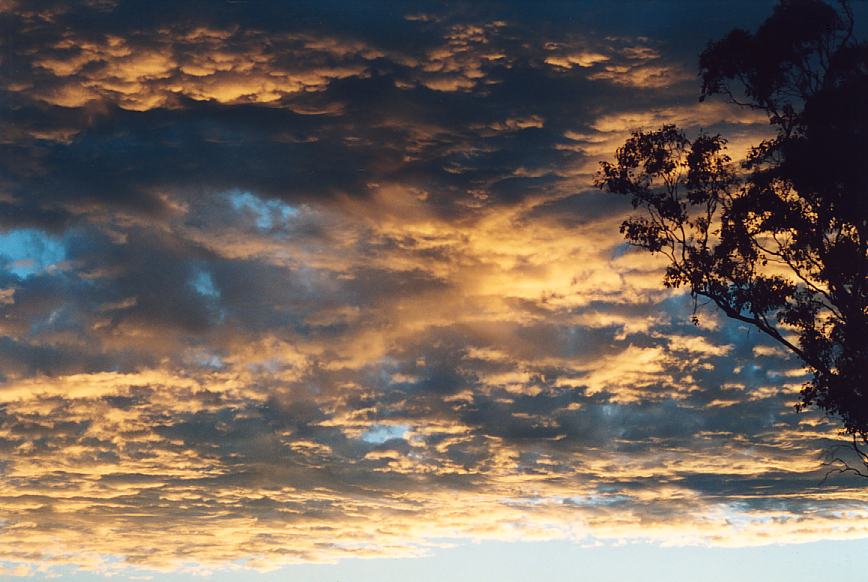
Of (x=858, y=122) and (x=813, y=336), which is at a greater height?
(x=858, y=122)

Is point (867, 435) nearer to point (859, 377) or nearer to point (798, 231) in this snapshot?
point (859, 377)

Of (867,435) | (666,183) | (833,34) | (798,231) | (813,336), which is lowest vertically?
(867,435)

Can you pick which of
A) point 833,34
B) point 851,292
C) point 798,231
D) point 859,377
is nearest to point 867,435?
point 859,377

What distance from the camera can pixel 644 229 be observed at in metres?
35.2

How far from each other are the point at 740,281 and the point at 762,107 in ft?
17.9

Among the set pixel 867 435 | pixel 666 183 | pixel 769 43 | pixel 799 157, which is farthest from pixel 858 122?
pixel 867 435

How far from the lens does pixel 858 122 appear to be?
3139 cm

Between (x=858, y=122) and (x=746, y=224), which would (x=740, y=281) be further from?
(x=858, y=122)

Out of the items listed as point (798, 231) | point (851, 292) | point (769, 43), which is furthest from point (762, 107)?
point (851, 292)

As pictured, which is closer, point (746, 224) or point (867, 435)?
point (867, 435)

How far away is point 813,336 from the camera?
3341 cm

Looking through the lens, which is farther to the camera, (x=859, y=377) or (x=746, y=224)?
(x=746, y=224)

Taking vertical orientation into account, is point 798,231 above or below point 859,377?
above

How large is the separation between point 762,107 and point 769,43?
195 centimetres
